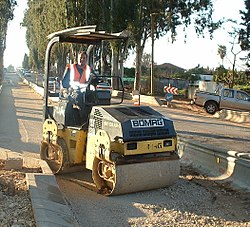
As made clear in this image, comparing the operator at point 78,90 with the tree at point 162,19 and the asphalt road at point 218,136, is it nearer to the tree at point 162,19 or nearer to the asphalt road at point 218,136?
the asphalt road at point 218,136

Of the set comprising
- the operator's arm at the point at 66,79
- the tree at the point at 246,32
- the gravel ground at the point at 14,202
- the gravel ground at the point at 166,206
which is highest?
the tree at the point at 246,32

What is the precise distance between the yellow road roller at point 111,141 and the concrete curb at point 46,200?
2.32 feet

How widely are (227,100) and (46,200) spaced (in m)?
20.6

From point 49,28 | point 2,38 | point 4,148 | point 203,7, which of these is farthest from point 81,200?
point 2,38

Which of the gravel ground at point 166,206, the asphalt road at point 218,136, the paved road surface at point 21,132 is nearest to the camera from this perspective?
the gravel ground at point 166,206

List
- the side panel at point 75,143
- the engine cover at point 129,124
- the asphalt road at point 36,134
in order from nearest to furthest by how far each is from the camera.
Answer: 1. the engine cover at point 129,124
2. the side panel at point 75,143
3. the asphalt road at point 36,134

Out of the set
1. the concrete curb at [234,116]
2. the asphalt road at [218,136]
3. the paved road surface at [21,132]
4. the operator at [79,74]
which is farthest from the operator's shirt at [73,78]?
the concrete curb at [234,116]

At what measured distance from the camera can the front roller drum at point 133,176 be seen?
6992mm

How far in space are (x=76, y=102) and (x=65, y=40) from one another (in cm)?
127

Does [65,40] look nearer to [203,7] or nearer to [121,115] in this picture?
[121,115]

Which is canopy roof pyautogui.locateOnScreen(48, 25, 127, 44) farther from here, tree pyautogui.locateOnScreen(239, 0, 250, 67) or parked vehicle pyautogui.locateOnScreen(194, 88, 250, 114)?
tree pyautogui.locateOnScreen(239, 0, 250, 67)

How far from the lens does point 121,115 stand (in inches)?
286

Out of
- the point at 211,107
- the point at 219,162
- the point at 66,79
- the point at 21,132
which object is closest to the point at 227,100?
the point at 211,107

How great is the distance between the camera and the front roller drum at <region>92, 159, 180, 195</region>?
22.9 feet
